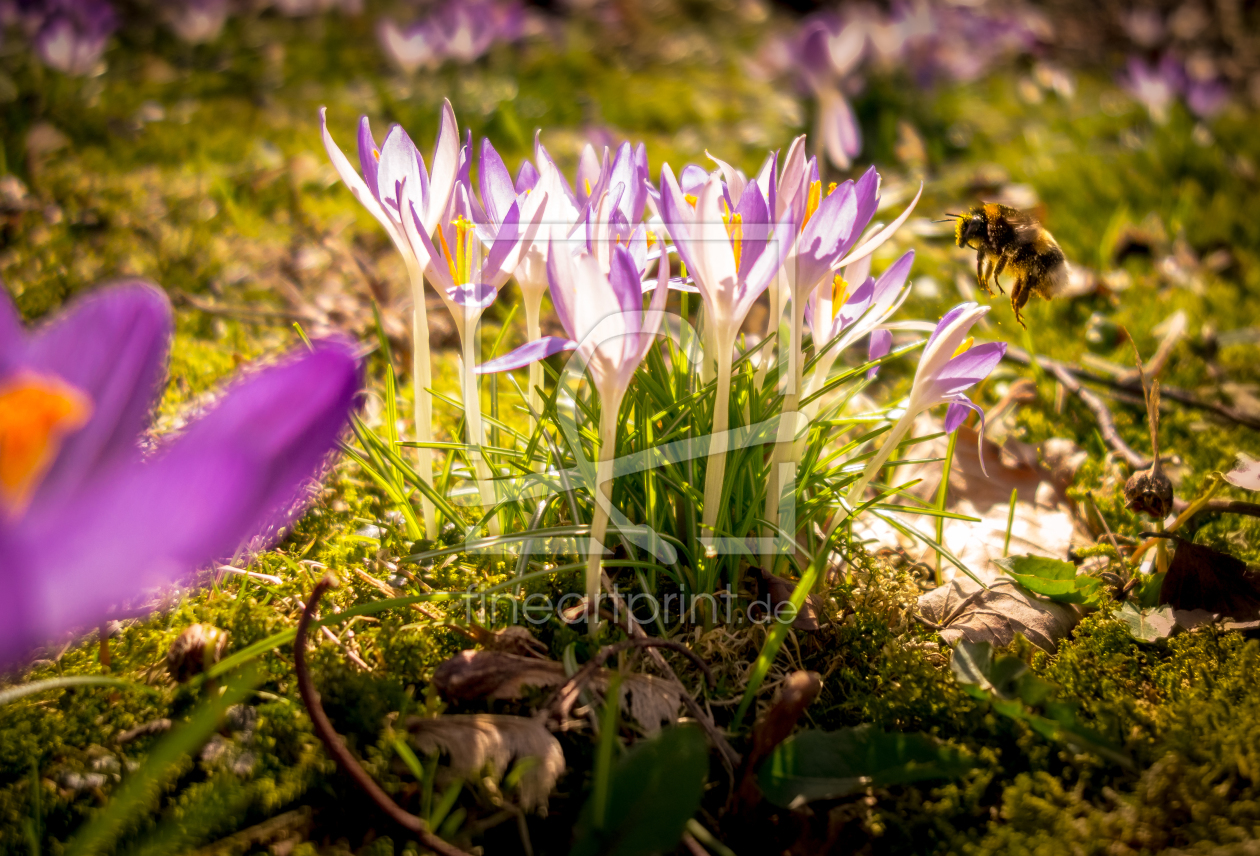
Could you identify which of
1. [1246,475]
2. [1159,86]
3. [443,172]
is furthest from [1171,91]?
[443,172]

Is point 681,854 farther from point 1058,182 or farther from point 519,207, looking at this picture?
point 1058,182

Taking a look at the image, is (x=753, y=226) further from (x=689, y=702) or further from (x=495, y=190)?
(x=689, y=702)

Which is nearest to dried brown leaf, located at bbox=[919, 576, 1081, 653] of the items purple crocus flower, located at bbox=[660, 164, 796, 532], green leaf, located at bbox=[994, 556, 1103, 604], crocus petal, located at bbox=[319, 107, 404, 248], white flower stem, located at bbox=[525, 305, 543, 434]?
green leaf, located at bbox=[994, 556, 1103, 604]

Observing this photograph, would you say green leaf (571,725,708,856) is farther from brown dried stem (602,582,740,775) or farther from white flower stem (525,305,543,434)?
white flower stem (525,305,543,434)

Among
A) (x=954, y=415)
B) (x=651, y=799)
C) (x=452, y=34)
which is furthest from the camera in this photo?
(x=452, y=34)

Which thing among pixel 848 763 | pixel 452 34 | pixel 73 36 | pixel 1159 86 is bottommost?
pixel 848 763

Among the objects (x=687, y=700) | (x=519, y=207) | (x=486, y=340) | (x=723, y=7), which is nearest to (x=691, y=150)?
(x=486, y=340)
